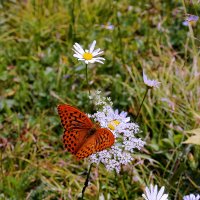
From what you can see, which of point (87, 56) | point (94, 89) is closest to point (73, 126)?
point (87, 56)

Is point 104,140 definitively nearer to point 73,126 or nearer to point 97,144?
point 97,144

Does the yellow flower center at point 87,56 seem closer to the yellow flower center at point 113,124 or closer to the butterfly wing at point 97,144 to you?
the yellow flower center at point 113,124

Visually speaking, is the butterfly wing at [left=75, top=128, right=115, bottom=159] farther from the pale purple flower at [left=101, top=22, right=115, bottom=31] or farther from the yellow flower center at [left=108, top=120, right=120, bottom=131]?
the pale purple flower at [left=101, top=22, right=115, bottom=31]

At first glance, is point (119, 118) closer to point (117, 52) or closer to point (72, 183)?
point (72, 183)

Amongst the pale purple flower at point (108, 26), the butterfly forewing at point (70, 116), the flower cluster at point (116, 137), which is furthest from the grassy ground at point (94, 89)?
the butterfly forewing at point (70, 116)

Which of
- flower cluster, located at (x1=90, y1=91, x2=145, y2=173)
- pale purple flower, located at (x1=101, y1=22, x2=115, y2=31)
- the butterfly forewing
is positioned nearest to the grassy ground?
pale purple flower, located at (x1=101, y1=22, x2=115, y2=31)
